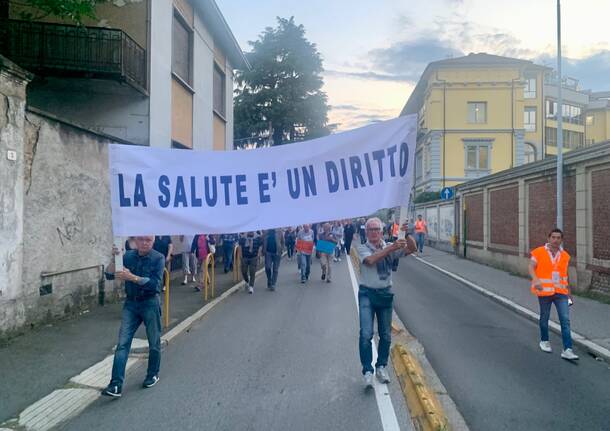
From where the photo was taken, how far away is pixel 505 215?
61.2 feet

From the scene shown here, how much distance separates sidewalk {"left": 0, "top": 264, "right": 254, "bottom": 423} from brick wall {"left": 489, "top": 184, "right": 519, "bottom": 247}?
12.2 m

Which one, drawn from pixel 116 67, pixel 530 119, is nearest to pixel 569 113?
pixel 530 119

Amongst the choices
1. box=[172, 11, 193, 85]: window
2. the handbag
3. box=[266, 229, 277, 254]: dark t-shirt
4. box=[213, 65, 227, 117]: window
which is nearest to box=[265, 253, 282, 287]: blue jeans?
box=[266, 229, 277, 254]: dark t-shirt

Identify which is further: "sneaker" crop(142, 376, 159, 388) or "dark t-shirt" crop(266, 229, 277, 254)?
"dark t-shirt" crop(266, 229, 277, 254)

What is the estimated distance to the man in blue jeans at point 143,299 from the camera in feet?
17.7

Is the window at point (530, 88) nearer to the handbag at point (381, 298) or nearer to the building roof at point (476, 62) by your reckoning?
the building roof at point (476, 62)

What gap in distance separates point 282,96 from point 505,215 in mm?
26157

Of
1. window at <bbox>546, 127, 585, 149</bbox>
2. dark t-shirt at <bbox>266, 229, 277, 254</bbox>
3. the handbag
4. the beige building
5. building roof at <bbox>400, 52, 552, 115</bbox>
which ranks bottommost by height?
the handbag

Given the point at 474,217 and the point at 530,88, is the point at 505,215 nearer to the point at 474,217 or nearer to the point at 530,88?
the point at 474,217

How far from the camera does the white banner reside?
5.31 metres

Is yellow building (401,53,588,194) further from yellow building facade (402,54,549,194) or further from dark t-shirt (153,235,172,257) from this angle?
dark t-shirt (153,235,172,257)

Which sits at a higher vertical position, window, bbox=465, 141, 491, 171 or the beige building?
window, bbox=465, 141, 491, 171

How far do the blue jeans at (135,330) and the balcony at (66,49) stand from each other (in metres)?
7.70

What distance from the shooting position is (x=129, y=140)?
12.9 m
